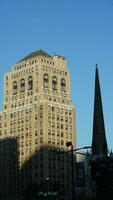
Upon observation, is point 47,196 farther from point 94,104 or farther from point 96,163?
point 96,163

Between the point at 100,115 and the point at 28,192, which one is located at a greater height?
the point at 100,115

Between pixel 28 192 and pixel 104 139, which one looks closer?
pixel 104 139

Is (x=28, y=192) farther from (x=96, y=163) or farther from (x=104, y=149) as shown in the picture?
(x=96, y=163)

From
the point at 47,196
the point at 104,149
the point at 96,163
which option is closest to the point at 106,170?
the point at 96,163

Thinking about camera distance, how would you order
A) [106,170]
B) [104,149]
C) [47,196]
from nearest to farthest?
[106,170], [104,149], [47,196]

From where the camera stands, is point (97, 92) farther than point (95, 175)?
Yes

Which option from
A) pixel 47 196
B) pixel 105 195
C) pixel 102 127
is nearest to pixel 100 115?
pixel 102 127

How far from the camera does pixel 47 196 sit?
597 feet

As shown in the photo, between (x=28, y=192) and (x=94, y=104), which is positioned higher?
(x=94, y=104)

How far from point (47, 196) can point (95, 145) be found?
46374mm

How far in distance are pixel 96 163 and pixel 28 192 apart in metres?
109

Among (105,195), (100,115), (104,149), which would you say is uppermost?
(100,115)

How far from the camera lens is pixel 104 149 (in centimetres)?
14150

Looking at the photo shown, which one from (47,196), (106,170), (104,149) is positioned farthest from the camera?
(47,196)
